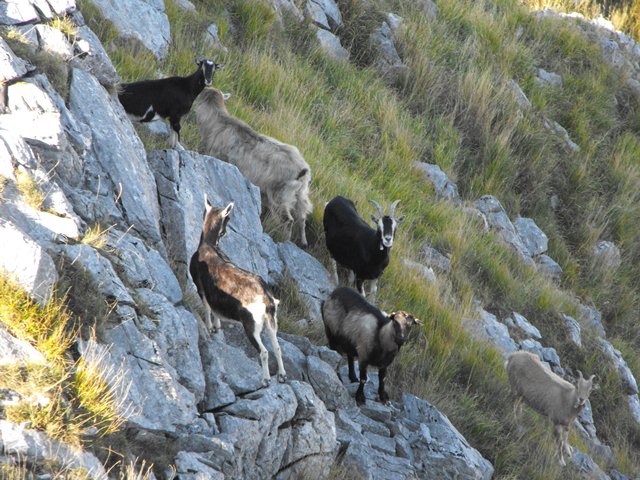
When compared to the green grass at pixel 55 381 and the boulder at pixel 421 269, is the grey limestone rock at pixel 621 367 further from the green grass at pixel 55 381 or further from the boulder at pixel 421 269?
the green grass at pixel 55 381

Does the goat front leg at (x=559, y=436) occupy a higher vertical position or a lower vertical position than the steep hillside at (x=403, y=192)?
lower

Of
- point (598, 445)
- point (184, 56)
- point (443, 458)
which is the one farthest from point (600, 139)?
point (443, 458)

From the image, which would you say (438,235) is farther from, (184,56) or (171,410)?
(171,410)

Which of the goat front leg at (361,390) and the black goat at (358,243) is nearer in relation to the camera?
the goat front leg at (361,390)

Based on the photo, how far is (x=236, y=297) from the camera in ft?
24.7

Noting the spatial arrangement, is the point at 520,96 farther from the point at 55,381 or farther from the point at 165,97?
the point at 55,381

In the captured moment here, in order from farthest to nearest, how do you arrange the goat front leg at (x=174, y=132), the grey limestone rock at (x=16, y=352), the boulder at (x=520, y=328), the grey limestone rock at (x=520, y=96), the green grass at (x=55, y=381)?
the grey limestone rock at (x=520, y=96)
the boulder at (x=520, y=328)
the goat front leg at (x=174, y=132)
the grey limestone rock at (x=16, y=352)
the green grass at (x=55, y=381)

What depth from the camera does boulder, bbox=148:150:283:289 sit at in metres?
8.53

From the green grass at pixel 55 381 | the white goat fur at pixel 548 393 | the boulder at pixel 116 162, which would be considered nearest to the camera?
the green grass at pixel 55 381

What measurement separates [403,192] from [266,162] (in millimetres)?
3878

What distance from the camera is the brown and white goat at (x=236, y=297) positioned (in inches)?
293

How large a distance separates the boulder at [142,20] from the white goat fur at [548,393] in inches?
267

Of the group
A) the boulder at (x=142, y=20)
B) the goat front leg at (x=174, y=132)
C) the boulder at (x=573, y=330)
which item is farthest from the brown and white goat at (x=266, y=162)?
the boulder at (x=573, y=330)

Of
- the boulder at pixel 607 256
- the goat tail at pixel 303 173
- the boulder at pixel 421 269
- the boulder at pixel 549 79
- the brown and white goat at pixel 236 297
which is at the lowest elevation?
the boulder at pixel 607 256
